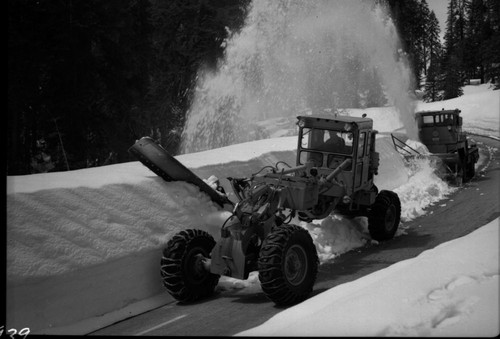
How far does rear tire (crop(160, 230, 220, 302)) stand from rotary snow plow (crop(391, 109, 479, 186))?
37.0ft

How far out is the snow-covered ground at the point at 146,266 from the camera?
4.70m

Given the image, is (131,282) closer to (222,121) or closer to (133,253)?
(133,253)

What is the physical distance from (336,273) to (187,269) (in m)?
2.58

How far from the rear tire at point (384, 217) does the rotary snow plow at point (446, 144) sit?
6710 mm

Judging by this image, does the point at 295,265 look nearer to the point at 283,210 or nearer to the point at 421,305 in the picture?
the point at 283,210

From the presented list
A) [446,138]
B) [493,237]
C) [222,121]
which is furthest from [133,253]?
[222,121]

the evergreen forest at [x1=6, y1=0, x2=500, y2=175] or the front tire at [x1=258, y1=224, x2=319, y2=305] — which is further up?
the evergreen forest at [x1=6, y1=0, x2=500, y2=175]

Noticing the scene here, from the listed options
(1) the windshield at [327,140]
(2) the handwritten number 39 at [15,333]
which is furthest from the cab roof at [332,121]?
(2) the handwritten number 39 at [15,333]

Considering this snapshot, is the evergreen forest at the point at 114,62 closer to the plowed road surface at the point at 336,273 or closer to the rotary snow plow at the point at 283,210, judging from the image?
the rotary snow plow at the point at 283,210

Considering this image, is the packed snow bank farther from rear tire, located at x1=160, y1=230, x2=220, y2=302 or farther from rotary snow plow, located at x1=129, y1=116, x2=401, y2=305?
rear tire, located at x1=160, y1=230, x2=220, y2=302

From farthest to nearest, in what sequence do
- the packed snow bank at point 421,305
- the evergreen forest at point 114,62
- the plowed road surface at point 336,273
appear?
the evergreen forest at point 114,62, the plowed road surface at point 336,273, the packed snow bank at point 421,305

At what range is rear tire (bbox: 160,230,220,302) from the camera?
739cm

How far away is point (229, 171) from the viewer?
1118 centimetres

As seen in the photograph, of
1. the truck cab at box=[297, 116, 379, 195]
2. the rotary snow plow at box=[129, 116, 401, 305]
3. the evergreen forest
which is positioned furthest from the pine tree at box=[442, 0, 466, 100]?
the rotary snow plow at box=[129, 116, 401, 305]
